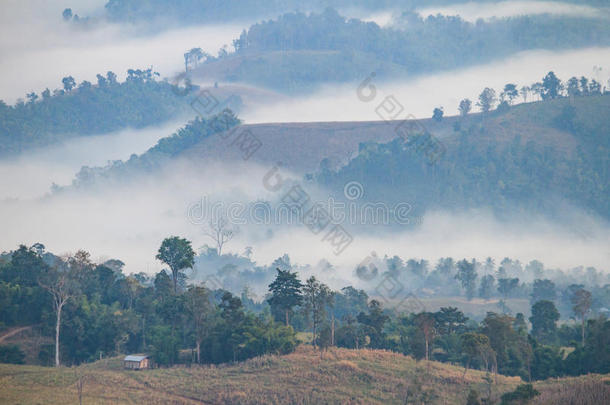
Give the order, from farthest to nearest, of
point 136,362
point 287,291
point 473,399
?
1. point 287,291
2. point 136,362
3. point 473,399

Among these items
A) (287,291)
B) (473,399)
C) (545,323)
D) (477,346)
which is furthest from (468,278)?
(473,399)

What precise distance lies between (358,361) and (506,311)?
87400 mm

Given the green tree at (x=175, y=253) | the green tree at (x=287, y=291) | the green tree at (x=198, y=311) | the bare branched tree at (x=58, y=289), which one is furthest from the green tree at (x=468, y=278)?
the bare branched tree at (x=58, y=289)

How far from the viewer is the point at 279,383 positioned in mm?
83188

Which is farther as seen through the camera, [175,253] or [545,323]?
[175,253]

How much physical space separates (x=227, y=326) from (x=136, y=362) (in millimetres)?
12172

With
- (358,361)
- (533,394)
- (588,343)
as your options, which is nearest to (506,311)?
(588,343)

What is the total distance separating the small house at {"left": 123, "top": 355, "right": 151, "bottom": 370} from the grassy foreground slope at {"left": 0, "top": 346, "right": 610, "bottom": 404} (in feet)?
4.84

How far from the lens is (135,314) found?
110 meters

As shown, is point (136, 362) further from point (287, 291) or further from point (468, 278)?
point (468, 278)

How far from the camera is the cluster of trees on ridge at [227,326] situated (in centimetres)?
9212

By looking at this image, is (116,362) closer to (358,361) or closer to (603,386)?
(358,361)

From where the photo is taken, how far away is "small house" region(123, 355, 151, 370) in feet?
302

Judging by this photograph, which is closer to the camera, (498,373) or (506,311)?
(498,373)
